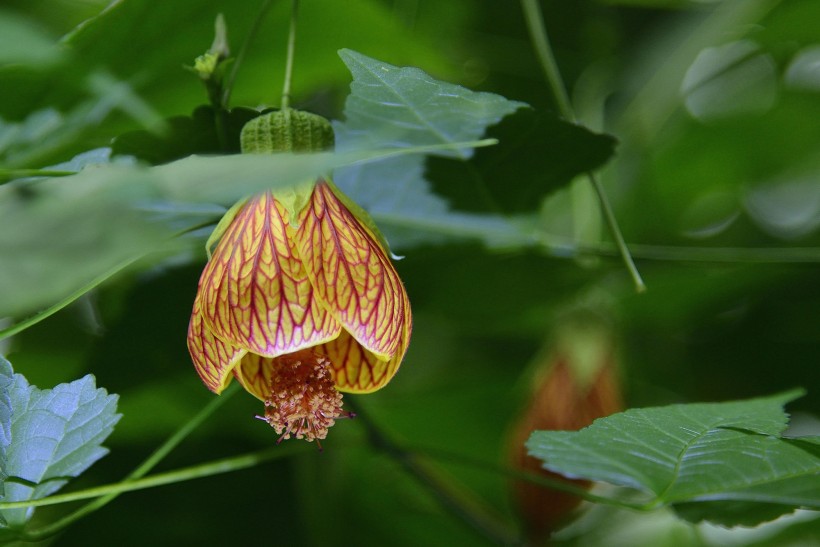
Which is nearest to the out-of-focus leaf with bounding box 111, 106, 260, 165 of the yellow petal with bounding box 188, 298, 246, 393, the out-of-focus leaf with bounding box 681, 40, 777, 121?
the yellow petal with bounding box 188, 298, 246, 393

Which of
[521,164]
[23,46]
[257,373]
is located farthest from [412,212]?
[23,46]

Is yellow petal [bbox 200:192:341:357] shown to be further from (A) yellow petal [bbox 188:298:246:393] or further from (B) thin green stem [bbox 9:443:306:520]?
(B) thin green stem [bbox 9:443:306:520]

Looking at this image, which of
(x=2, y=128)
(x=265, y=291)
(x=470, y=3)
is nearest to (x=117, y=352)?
(x=2, y=128)

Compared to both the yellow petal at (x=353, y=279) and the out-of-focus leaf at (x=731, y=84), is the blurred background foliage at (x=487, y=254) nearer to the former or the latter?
the out-of-focus leaf at (x=731, y=84)

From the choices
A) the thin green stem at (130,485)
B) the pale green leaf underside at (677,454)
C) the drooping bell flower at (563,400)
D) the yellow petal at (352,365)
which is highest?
the yellow petal at (352,365)

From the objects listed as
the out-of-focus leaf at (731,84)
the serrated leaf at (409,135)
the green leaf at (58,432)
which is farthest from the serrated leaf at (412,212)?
the out-of-focus leaf at (731,84)

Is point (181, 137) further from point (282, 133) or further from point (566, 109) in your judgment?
point (566, 109)

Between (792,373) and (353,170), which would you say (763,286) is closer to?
(792,373)
